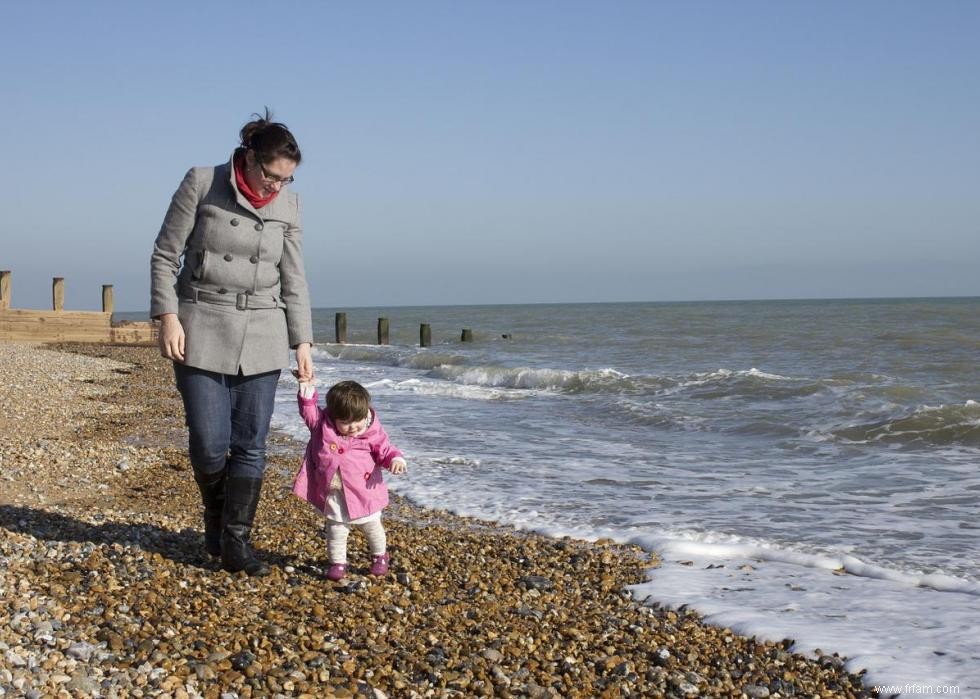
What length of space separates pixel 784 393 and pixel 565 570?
10.4 meters

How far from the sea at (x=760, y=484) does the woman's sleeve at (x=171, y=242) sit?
2604mm

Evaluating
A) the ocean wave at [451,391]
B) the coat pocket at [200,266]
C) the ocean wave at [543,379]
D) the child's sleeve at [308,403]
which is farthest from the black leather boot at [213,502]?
the ocean wave at [543,379]

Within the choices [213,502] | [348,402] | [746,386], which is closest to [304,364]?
[348,402]

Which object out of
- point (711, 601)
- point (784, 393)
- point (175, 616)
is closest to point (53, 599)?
point (175, 616)

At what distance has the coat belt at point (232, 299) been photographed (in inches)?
153

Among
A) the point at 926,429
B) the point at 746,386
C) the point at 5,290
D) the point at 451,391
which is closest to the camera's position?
the point at 926,429

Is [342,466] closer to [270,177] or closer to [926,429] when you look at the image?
[270,177]

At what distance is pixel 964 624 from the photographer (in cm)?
404

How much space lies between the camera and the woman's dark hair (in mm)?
3744

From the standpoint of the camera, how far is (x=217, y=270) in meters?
3.89

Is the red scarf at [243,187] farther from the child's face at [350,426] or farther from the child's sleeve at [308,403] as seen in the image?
the child's face at [350,426]

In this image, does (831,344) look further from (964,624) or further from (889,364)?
(964,624)

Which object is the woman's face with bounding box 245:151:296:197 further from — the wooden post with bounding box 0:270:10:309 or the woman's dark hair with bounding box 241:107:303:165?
the wooden post with bounding box 0:270:10:309

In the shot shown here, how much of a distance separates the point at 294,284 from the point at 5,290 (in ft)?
68.6
